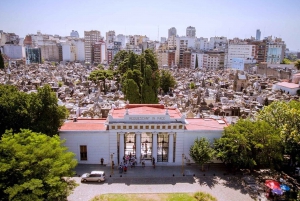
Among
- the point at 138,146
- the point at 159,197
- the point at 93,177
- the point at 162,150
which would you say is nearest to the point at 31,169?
the point at 93,177

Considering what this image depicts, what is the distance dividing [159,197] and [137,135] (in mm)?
6836

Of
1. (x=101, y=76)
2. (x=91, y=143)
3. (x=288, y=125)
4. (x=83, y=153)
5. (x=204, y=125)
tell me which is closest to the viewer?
(x=288, y=125)

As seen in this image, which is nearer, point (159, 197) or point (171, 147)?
point (159, 197)

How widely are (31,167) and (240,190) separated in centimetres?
1709

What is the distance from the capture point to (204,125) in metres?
28.6

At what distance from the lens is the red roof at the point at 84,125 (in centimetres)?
→ 2717

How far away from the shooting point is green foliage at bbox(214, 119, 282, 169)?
24.1m

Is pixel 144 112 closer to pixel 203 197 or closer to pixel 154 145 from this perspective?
pixel 154 145

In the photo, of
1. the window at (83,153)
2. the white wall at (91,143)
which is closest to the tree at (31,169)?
the white wall at (91,143)

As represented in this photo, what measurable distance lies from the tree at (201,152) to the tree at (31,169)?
11687 millimetres

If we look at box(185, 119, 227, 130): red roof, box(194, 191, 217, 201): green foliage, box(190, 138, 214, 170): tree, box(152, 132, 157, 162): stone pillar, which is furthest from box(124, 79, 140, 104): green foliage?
box(194, 191, 217, 201): green foliage

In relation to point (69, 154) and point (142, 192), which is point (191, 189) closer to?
point (142, 192)

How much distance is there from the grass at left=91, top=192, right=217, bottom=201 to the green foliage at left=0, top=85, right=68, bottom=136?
8402mm

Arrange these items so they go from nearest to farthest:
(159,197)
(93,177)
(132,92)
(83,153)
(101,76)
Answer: (159,197) → (93,177) → (83,153) → (132,92) → (101,76)
